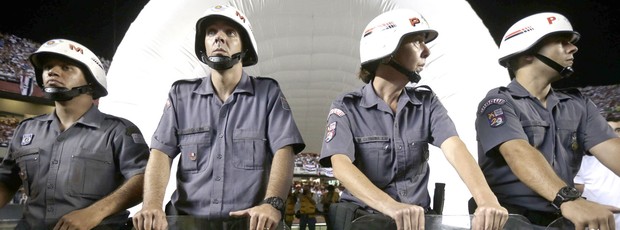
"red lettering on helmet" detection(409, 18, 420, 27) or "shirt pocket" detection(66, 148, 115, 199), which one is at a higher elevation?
"red lettering on helmet" detection(409, 18, 420, 27)

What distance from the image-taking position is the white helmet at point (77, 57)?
196 centimetres

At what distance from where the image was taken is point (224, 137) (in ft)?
5.53

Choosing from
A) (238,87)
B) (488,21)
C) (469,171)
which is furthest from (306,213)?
(469,171)

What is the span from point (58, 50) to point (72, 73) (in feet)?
0.35

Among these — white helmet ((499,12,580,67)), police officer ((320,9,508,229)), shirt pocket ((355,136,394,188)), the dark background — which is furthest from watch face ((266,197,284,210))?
the dark background

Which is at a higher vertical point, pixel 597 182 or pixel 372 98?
pixel 372 98

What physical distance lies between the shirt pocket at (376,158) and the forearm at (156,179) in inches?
25.4

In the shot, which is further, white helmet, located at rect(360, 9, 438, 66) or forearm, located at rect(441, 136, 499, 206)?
white helmet, located at rect(360, 9, 438, 66)

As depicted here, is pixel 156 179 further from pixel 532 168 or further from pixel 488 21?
pixel 488 21

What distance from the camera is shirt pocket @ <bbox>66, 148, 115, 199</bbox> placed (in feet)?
6.06

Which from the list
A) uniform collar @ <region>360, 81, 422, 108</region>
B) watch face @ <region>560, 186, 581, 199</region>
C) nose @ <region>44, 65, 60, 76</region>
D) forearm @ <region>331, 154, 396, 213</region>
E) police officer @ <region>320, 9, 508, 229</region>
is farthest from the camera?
nose @ <region>44, 65, 60, 76</region>

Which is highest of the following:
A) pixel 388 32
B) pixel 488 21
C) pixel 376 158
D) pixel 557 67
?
pixel 488 21

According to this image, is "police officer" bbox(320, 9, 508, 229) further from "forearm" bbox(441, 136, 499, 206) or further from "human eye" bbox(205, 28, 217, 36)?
"human eye" bbox(205, 28, 217, 36)

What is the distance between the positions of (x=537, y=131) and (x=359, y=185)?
776mm
